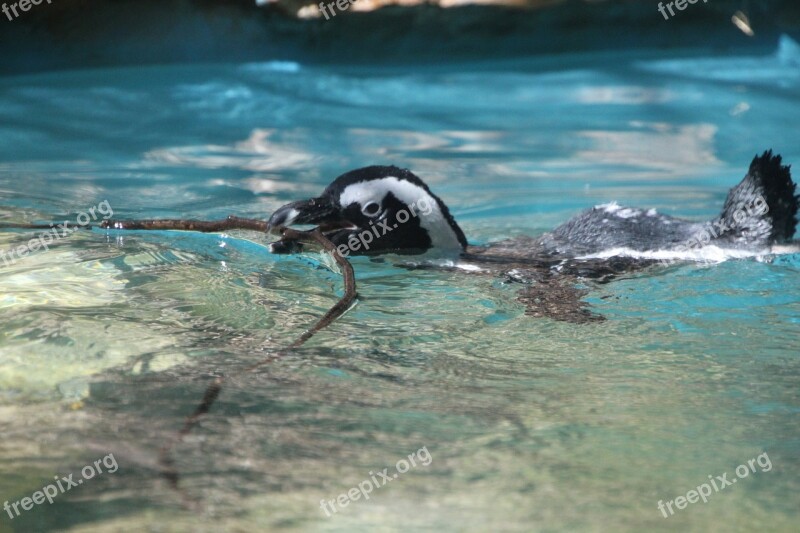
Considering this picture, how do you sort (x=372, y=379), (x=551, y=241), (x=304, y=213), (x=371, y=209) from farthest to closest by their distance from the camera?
(x=551, y=241) < (x=371, y=209) < (x=304, y=213) < (x=372, y=379)

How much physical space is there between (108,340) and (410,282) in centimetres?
149


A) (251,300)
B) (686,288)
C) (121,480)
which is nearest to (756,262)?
(686,288)

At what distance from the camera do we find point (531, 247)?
189 inches

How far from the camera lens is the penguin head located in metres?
4.47

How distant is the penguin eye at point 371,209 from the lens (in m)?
4.49

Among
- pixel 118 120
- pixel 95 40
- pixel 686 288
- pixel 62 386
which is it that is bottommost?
pixel 686 288

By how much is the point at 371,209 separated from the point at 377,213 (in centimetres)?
3

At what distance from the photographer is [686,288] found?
4121 millimetres

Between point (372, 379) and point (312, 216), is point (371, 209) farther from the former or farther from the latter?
point (372, 379)

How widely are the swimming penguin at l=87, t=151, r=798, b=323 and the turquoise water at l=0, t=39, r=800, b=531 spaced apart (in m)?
0.14

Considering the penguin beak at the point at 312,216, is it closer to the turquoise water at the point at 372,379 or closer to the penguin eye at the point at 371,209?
the penguin eye at the point at 371,209

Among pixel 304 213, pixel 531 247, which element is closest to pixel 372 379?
pixel 304 213

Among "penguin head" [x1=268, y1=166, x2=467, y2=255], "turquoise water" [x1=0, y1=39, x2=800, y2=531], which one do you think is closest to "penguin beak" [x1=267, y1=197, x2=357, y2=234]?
"penguin head" [x1=268, y1=166, x2=467, y2=255]

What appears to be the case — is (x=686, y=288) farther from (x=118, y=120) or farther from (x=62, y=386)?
(x=118, y=120)
